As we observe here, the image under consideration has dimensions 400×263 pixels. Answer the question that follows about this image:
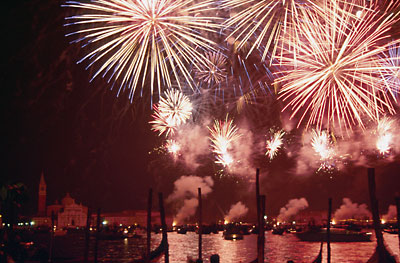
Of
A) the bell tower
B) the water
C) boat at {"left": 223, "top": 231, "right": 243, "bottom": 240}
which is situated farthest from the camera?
the bell tower

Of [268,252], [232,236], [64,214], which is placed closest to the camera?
[268,252]

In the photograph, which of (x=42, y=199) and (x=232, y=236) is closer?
(x=232, y=236)

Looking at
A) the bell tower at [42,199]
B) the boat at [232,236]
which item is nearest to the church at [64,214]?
the bell tower at [42,199]

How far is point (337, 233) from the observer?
63.8 metres

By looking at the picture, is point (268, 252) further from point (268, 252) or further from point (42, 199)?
point (42, 199)

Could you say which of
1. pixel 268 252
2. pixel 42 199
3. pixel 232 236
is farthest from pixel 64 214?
pixel 268 252

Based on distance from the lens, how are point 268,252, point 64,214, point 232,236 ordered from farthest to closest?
1. point 64,214
2. point 232,236
3. point 268,252

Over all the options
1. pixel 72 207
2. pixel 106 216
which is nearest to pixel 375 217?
pixel 72 207

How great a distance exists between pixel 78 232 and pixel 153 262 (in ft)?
347

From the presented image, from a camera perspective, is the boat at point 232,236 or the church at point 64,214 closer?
the boat at point 232,236

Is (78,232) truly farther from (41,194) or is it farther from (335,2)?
(335,2)

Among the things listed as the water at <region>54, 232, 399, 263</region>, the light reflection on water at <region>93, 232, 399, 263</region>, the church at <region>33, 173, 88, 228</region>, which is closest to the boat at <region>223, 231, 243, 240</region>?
the water at <region>54, 232, 399, 263</region>

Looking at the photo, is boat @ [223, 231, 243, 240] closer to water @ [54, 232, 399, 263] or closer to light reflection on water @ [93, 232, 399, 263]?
water @ [54, 232, 399, 263]

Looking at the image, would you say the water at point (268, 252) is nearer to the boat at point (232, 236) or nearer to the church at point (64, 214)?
the boat at point (232, 236)
